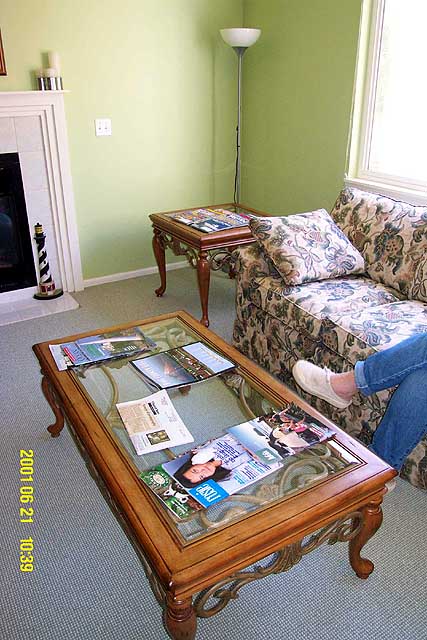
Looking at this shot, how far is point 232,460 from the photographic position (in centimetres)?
146

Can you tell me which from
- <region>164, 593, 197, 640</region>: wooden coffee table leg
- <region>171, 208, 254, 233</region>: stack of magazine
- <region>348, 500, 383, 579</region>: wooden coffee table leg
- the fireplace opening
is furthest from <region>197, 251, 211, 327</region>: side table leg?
<region>164, 593, 197, 640</region>: wooden coffee table leg

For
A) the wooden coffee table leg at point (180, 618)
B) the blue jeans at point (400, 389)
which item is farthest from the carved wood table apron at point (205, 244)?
the wooden coffee table leg at point (180, 618)

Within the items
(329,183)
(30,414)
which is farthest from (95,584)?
(329,183)

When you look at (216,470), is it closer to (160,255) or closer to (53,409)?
(53,409)

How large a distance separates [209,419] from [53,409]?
0.78m

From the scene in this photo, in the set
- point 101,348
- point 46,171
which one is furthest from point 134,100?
point 101,348

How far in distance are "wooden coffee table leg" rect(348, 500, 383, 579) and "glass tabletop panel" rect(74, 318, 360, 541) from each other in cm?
14

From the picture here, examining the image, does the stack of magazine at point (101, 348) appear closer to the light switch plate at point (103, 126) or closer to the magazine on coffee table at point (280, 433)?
the magazine on coffee table at point (280, 433)

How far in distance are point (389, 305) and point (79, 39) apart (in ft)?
8.12

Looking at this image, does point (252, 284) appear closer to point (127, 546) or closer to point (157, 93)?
point (127, 546)

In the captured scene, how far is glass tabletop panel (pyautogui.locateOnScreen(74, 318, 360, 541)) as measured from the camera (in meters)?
1.31

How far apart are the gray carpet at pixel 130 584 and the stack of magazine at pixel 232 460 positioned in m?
Answer: 0.45

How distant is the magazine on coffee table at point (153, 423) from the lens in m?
1.55

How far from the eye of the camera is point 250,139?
13.4 ft
